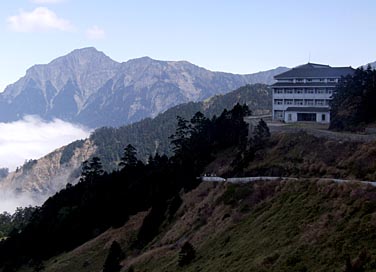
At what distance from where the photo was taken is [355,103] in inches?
2985

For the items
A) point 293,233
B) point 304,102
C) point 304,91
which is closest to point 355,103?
point 304,102

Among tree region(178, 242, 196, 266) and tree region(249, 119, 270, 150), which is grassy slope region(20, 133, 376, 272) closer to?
tree region(178, 242, 196, 266)

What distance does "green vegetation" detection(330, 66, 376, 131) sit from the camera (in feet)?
233

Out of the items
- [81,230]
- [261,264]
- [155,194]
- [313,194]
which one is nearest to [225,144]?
[155,194]

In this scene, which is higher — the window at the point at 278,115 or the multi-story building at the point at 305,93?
the multi-story building at the point at 305,93

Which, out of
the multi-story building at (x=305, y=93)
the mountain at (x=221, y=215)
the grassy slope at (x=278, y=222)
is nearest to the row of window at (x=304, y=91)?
the multi-story building at (x=305, y=93)

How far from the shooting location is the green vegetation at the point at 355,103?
71062 mm

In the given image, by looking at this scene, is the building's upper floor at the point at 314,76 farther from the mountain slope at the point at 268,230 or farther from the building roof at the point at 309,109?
the mountain slope at the point at 268,230

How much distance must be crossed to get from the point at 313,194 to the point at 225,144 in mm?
41315

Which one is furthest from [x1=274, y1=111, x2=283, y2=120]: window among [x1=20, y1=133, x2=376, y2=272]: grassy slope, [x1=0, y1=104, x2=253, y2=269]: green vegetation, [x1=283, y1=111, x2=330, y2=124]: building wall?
[x1=20, y1=133, x2=376, y2=272]: grassy slope

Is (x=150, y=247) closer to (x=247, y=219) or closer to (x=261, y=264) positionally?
(x=247, y=219)

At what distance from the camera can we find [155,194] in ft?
246

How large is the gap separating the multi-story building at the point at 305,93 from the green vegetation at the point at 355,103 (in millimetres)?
11340

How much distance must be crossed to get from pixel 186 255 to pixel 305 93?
220 feet
